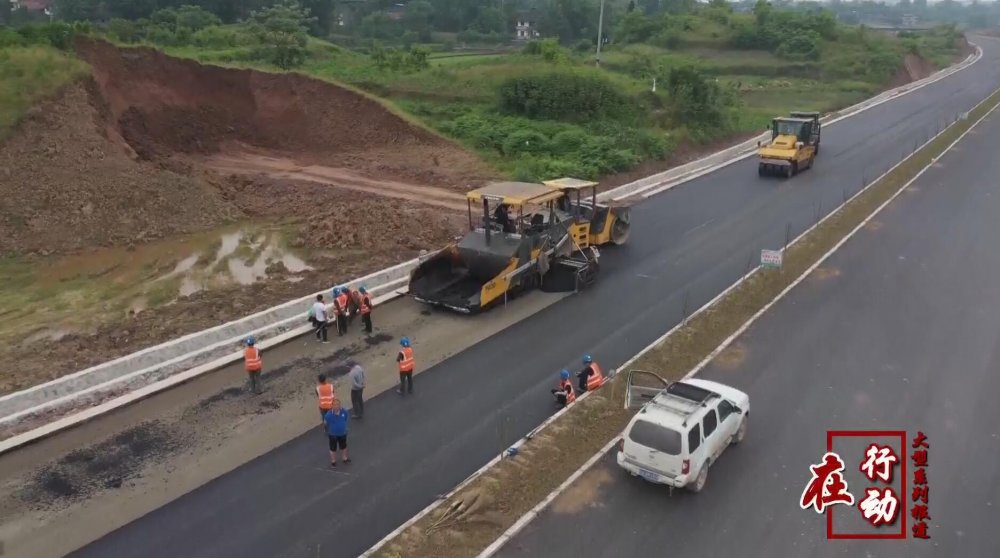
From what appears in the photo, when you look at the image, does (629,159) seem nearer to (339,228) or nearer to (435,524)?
(339,228)

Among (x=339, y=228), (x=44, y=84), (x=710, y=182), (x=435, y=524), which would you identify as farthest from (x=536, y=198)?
(x=44, y=84)

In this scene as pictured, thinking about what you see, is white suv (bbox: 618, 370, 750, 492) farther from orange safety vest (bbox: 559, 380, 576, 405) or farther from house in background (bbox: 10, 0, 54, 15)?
house in background (bbox: 10, 0, 54, 15)

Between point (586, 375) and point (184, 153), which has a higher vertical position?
point (586, 375)

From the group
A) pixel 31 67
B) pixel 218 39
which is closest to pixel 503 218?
pixel 31 67

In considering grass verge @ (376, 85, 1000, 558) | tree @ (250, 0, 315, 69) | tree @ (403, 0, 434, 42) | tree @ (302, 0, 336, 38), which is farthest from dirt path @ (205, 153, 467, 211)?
tree @ (403, 0, 434, 42)

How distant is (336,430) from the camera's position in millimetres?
11461

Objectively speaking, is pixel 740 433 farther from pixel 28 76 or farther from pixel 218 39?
pixel 218 39

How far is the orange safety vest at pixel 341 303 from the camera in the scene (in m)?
16.3

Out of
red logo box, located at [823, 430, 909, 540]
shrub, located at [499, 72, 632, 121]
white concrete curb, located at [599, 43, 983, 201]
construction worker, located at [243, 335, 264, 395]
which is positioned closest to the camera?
red logo box, located at [823, 430, 909, 540]

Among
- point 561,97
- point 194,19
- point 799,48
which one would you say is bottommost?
point 561,97

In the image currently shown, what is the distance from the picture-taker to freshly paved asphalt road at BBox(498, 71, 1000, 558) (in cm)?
1011

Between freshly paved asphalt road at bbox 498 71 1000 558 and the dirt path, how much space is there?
13907 mm

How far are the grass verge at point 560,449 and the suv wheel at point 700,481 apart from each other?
168 cm

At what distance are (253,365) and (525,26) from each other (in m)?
Answer: 102
